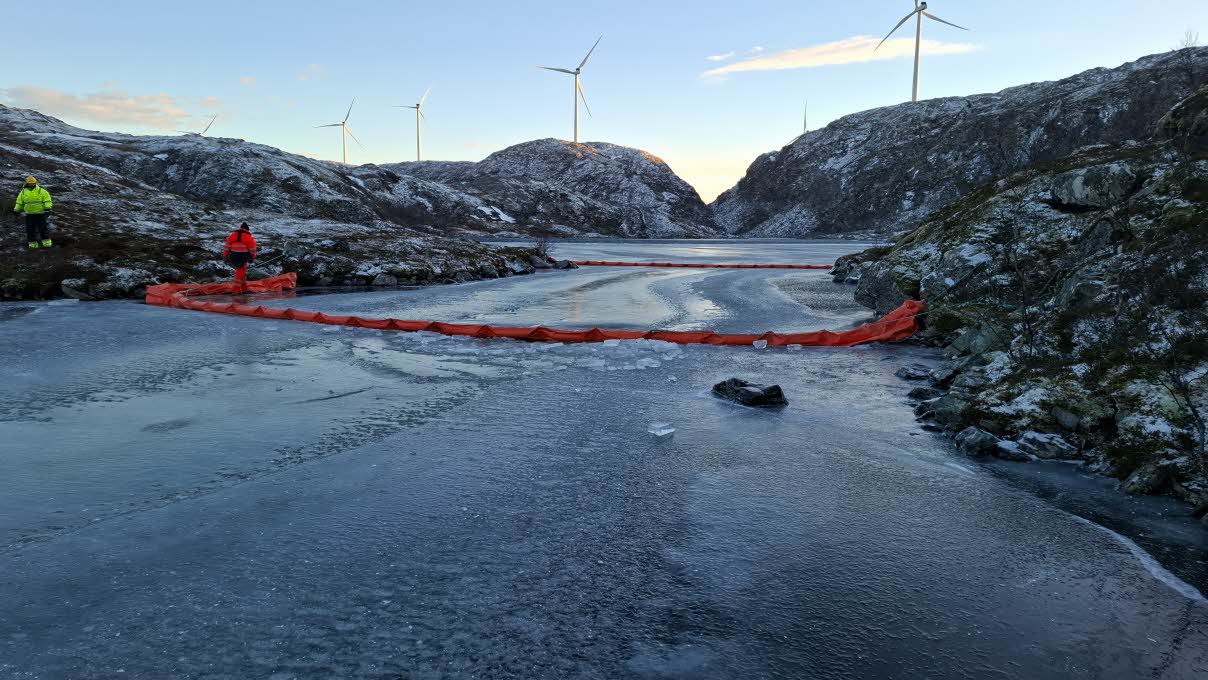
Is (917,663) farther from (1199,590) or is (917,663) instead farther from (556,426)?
(556,426)

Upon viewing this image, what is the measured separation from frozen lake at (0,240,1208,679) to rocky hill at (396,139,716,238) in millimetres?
108622

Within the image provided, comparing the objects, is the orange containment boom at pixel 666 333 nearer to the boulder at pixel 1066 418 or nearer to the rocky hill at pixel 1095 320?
the rocky hill at pixel 1095 320

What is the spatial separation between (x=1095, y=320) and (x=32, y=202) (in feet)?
82.2

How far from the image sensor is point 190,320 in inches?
563

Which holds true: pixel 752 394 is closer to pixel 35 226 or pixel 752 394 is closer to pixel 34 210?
pixel 34 210

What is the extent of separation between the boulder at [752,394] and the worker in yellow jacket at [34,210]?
21259 mm

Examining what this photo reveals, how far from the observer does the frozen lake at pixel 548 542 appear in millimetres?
3242

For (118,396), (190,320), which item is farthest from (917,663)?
(190,320)

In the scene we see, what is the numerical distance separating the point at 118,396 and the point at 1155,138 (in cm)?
1846

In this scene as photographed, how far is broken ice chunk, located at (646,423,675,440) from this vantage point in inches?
262

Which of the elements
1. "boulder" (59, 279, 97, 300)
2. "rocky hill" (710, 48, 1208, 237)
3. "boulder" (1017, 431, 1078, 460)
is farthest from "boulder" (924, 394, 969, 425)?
"rocky hill" (710, 48, 1208, 237)

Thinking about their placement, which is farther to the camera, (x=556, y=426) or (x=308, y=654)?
(x=556, y=426)

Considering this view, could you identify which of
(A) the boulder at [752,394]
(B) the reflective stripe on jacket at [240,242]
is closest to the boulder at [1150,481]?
(A) the boulder at [752,394]

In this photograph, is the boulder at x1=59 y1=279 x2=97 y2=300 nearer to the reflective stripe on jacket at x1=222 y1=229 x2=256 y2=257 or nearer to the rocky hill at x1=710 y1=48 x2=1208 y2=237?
the reflective stripe on jacket at x1=222 y1=229 x2=256 y2=257
